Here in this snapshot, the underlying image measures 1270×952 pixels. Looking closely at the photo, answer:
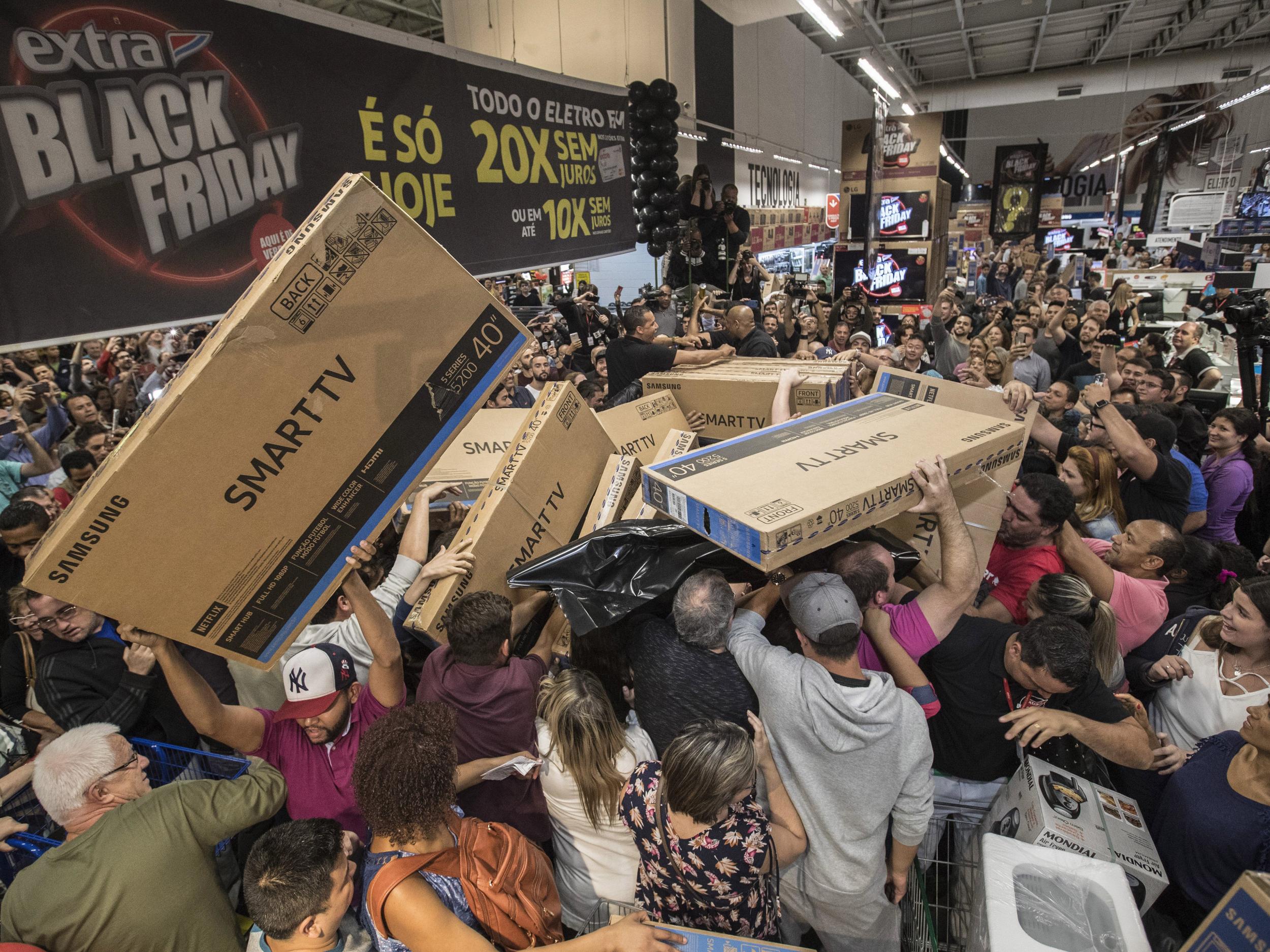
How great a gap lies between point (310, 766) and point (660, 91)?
734 centimetres

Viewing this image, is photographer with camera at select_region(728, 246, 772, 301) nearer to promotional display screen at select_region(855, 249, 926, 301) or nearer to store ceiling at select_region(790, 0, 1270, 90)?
promotional display screen at select_region(855, 249, 926, 301)

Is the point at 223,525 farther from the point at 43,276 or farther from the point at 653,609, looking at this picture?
the point at 43,276

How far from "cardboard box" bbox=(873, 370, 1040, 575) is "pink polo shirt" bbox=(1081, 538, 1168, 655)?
0.54 metres

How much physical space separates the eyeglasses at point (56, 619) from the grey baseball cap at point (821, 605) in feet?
8.58

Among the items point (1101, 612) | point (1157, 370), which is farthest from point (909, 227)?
point (1101, 612)

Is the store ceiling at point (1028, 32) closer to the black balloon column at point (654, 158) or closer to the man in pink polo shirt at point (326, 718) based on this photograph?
the black balloon column at point (654, 158)

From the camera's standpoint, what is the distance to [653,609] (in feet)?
7.80

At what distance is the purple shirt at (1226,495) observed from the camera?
3.91 meters

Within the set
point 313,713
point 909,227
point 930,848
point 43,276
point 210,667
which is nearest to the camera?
point 313,713

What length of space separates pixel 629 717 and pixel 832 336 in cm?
672

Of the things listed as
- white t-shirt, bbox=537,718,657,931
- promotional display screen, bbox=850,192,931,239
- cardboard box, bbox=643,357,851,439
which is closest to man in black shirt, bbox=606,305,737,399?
cardboard box, bbox=643,357,851,439

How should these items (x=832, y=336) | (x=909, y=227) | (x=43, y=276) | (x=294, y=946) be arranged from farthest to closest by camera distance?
(x=909, y=227) → (x=832, y=336) → (x=43, y=276) → (x=294, y=946)

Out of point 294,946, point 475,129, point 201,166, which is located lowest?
point 294,946

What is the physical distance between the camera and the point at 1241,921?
4.13 feet
